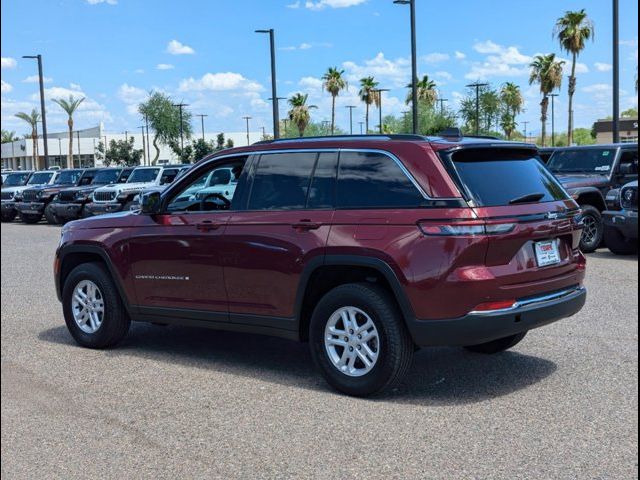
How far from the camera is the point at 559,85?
228 ft

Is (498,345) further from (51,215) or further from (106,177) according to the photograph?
(51,215)

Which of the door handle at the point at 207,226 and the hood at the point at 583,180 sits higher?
the hood at the point at 583,180

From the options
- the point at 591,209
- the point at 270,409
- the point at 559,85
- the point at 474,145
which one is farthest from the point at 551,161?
the point at 559,85

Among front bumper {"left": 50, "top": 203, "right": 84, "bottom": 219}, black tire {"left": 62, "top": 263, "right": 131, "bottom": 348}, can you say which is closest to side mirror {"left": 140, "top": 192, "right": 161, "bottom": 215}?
black tire {"left": 62, "top": 263, "right": 131, "bottom": 348}

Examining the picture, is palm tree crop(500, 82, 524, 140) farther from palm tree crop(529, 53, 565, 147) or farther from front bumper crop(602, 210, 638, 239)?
front bumper crop(602, 210, 638, 239)

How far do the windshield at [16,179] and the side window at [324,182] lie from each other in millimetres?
30312

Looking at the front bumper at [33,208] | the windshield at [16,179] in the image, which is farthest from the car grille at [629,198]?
the windshield at [16,179]

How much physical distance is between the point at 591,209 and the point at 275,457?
11341 mm

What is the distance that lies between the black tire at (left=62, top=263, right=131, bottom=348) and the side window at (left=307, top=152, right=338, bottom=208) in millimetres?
2285

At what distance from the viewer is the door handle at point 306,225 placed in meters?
5.87

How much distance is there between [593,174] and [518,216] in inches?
431

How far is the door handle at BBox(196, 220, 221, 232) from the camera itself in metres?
6.47

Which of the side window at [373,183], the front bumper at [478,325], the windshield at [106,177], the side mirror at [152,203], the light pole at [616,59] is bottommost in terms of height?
the front bumper at [478,325]

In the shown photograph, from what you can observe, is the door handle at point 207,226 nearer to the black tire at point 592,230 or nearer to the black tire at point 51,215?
the black tire at point 592,230
